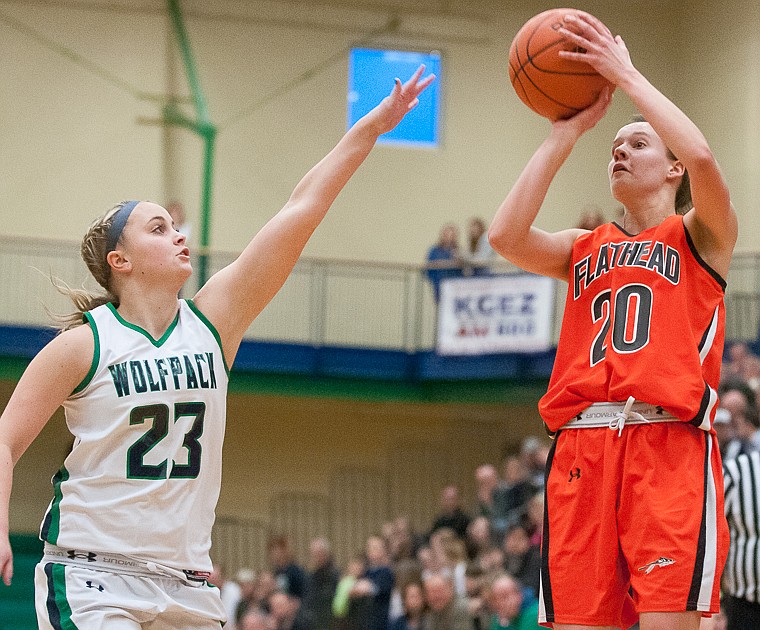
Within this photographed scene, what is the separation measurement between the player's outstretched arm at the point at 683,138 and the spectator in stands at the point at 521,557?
648cm

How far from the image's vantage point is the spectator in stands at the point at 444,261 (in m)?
16.4

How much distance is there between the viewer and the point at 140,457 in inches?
148

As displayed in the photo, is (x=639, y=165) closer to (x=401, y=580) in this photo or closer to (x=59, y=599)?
(x=59, y=599)

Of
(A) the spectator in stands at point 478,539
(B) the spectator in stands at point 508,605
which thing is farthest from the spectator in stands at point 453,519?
(B) the spectator in stands at point 508,605

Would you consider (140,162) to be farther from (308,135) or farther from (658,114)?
(658,114)

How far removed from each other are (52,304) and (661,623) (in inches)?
550

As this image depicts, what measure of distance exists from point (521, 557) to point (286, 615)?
250 centimetres

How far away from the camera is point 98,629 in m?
3.54

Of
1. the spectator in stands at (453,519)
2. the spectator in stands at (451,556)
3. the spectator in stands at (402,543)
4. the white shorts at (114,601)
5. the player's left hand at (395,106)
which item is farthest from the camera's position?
the spectator in stands at (453,519)

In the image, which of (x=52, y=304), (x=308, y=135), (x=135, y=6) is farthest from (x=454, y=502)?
(x=135, y=6)

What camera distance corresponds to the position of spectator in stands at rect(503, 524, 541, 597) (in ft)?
34.0

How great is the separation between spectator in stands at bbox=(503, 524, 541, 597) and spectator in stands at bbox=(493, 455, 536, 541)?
108cm

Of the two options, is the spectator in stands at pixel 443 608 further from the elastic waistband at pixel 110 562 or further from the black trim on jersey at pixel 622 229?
the elastic waistband at pixel 110 562

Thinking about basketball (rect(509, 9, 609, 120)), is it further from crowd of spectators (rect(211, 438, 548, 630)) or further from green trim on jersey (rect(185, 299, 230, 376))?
crowd of spectators (rect(211, 438, 548, 630))
